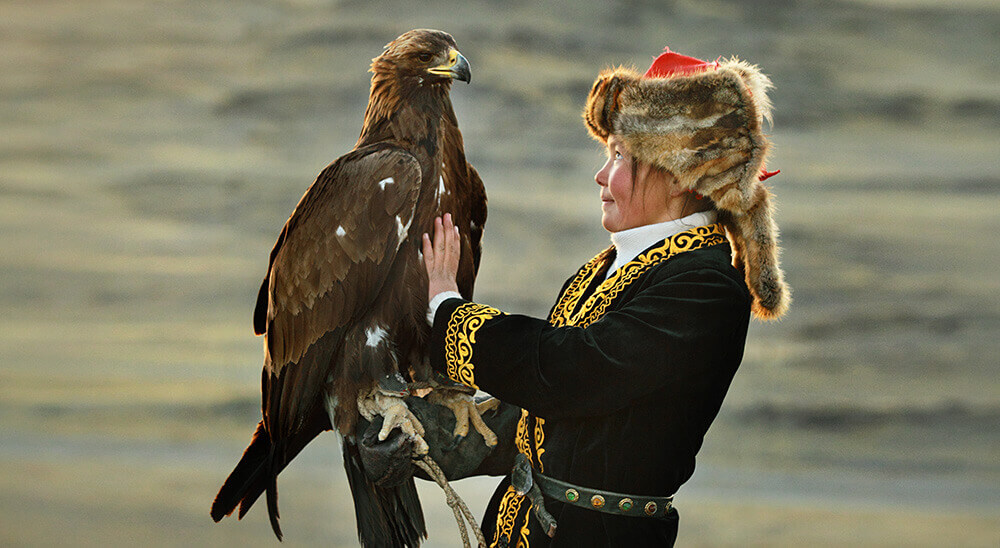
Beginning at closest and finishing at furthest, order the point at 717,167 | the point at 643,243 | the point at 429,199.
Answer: the point at 717,167 < the point at 643,243 < the point at 429,199

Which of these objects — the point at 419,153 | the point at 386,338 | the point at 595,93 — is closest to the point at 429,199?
the point at 419,153

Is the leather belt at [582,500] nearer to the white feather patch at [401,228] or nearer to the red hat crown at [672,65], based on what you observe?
the white feather patch at [401,228]

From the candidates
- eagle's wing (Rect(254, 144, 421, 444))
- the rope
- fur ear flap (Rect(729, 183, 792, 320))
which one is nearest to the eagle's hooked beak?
eagle's wing (Rect(254, 144, 421, 444))

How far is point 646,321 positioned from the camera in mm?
1357

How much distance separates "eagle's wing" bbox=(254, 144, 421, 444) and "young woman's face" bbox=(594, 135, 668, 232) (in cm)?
42

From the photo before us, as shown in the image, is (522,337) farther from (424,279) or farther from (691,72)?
(691,72)

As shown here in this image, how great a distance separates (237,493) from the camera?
1912 mm

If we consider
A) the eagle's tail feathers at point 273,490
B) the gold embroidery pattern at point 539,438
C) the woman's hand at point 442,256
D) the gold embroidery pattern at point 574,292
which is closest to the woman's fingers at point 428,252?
the woman's hand at point 442,256

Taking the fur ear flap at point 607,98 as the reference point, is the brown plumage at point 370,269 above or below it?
below

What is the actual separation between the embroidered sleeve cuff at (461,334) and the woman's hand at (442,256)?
7cm

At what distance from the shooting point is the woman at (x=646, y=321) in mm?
1371

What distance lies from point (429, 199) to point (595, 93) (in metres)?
0.41

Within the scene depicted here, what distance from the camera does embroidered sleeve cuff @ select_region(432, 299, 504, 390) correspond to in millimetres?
1467

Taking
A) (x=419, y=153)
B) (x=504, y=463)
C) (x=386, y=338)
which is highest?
(x=419, y=153)
